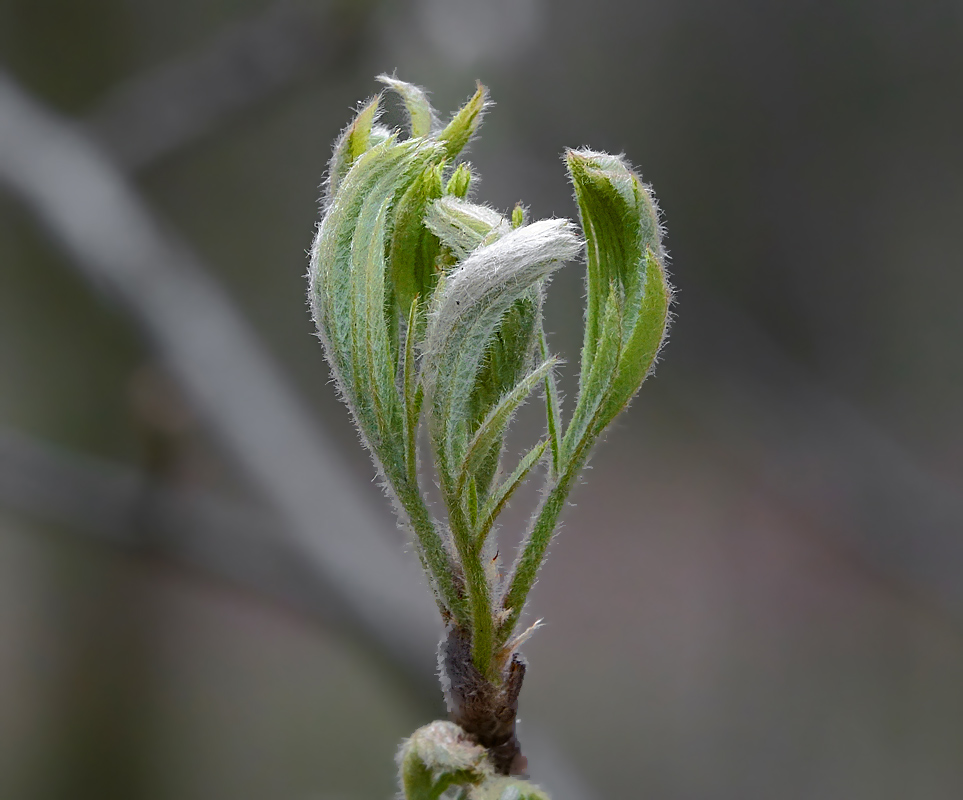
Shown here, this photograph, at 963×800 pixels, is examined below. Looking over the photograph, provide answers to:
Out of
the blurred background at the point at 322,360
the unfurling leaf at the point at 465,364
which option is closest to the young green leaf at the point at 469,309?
the unfurling leaf at the point at 465,364
